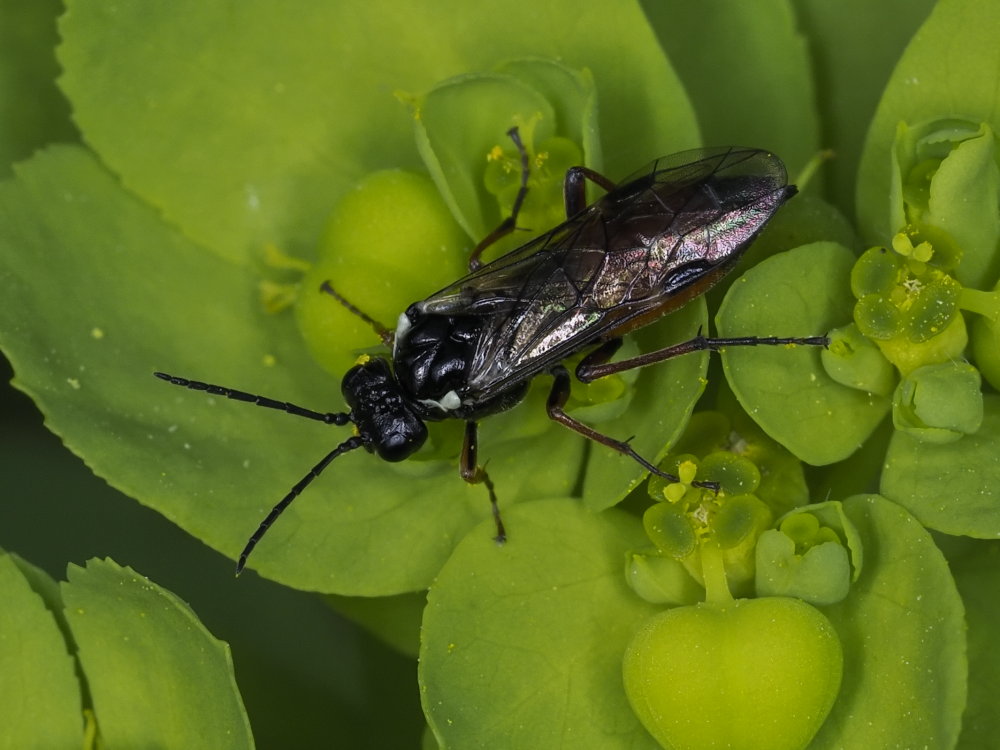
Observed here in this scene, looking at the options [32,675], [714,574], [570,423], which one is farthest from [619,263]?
[32,675]

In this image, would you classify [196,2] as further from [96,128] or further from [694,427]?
[694,427]

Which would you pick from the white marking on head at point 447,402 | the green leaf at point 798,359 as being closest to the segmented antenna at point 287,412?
the white marking on head at point 447,402

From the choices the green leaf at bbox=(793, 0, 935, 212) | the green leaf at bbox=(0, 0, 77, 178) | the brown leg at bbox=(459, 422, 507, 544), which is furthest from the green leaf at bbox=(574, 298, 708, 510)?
the green leaf at bbox=(0, 0, 77, 178)

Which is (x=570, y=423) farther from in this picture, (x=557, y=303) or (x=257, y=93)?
(x=257, y=93)

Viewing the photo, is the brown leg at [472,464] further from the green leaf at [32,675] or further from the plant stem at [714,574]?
the green leaf at [32,675]

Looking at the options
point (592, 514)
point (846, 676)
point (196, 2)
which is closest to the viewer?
point (846, 676)

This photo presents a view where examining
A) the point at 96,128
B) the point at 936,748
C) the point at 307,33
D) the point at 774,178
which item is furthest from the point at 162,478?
the point at 936,748

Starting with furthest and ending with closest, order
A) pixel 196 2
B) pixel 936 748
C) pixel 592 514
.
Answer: pixel 196 2, pixel 592 514, pixel 936 748
